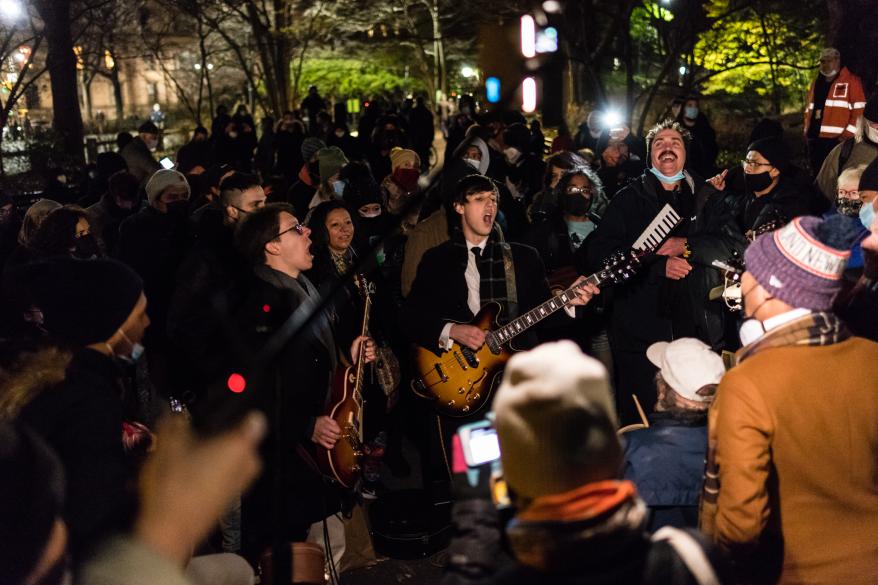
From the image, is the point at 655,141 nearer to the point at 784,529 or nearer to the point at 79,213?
the point at 784,529

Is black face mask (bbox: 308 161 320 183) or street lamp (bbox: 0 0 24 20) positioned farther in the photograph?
street lamp (bbox: 0 0 24 20)

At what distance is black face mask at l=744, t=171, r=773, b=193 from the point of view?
Result: 6.61 meters

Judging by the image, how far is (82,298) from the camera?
3.27 metres

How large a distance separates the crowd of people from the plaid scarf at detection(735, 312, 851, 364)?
0.01 metres

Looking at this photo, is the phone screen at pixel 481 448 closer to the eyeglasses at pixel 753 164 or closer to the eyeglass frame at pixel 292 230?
the eyeglass frame at pixel 292 230

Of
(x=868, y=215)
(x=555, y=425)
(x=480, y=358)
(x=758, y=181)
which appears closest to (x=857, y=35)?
(x=758, y=181)

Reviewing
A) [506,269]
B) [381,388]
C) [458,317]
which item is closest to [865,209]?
[506,269]

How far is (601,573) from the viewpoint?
79.7 inches

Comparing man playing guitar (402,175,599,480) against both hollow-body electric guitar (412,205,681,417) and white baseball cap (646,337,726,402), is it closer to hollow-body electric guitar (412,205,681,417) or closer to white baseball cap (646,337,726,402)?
hollow-body electric guitar (412,205,681,417)

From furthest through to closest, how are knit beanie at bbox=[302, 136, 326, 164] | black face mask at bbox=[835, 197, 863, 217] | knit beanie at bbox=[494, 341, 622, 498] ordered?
1. knit beanie at bbox=[302, 136, 326, 164]
2. black face mask at bbox=[835, 197, 863, 217]
3. knit beanie at bbox=[494, 341, 622, 498]

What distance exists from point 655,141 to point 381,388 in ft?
8.48

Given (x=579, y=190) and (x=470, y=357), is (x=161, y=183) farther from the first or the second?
(x=579, y=190)

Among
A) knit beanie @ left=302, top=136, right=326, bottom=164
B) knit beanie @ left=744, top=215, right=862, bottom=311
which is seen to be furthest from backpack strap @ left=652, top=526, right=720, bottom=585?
knit beanie @ left=302, top=136, right=326, bottom=164

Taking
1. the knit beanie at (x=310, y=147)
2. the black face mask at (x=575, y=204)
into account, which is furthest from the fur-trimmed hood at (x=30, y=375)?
the knit beanie at (x=310, y=147)
